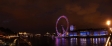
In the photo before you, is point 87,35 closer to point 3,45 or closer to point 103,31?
point 103,31

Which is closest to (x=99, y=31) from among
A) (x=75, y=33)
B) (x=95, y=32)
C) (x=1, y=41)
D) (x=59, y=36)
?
(x=95, y=32)

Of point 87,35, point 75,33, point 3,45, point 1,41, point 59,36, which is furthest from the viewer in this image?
point 75,33

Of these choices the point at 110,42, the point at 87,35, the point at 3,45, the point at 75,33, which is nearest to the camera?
the point at 110,42

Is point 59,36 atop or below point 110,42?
below

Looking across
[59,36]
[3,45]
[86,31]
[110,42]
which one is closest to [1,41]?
[3,45]

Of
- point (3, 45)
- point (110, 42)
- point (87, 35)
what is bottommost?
point (87, 35)

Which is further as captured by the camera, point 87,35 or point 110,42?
point 87,35

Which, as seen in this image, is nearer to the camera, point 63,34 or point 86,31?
point 63,34

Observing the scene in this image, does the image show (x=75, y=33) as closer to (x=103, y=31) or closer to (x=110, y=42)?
(x=103, y=31)

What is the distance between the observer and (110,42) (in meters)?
5.98

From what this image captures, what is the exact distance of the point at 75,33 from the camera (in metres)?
183

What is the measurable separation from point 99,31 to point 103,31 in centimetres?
461

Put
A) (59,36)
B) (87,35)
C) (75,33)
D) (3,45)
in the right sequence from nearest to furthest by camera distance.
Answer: (3,45) → (59,36) → (87,35) → (75,33)

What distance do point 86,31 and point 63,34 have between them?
1123 inches
